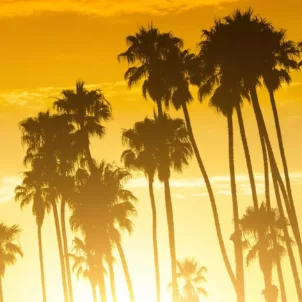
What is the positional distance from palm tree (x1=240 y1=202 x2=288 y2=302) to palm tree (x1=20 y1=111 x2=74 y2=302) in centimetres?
1467

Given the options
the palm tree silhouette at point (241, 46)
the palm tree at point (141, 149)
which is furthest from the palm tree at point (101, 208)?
the palm tree silhouette at point (241, 46)

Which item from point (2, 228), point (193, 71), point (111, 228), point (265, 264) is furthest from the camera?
point (2, 228)

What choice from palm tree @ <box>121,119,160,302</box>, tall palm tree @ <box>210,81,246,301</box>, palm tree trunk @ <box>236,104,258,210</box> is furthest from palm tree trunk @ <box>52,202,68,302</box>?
tall palm tree @ <box>210,81,246,301</box>

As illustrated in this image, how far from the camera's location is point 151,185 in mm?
62594

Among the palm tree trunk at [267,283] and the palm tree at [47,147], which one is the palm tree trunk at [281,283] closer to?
the palm tree trunk at [267,283]

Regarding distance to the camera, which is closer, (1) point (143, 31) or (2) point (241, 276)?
(2) point (241, 276)

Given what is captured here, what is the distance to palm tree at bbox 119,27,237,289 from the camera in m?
53.4

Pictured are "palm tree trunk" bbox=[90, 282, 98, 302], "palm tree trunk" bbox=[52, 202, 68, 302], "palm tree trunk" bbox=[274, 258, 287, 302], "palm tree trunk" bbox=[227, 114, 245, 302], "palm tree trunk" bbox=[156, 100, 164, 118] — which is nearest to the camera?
"palm tree trunk" bbox=[227, 114, 245, 302]

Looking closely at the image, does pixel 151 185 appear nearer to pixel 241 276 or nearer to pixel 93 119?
pixel 93 119

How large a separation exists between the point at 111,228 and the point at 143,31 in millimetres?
13453

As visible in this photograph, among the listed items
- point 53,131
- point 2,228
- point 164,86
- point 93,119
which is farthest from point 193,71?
point 2,228

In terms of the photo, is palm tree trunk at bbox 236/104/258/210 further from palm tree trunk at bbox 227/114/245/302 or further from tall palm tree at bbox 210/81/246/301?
tall palm tree at bbox 210/81/246/301

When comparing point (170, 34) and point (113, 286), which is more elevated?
point (170, 34)

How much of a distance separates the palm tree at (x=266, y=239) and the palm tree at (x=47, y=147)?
48.1 feet
